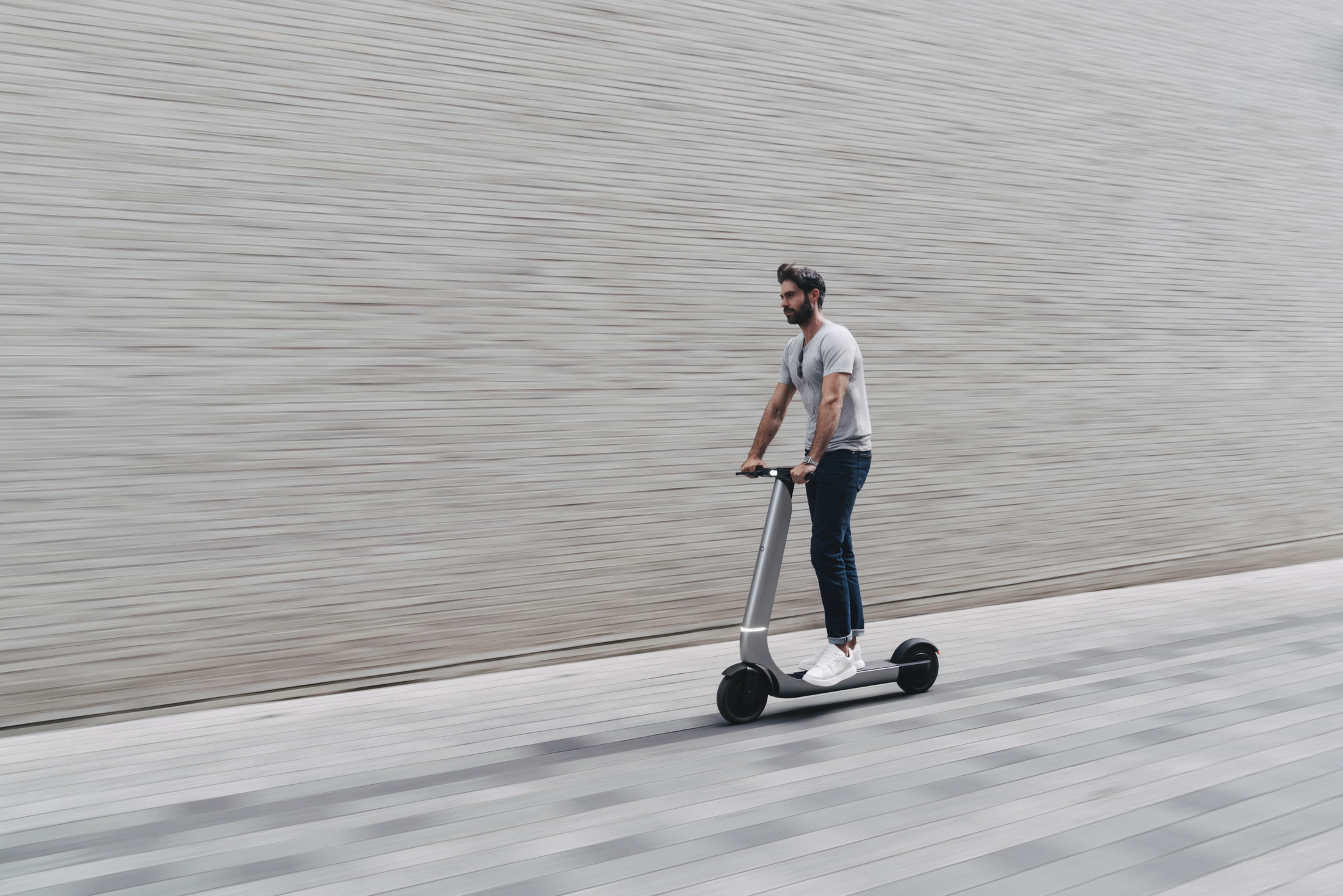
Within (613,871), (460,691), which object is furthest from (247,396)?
(613,871)

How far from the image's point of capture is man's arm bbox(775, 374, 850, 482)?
179 inches

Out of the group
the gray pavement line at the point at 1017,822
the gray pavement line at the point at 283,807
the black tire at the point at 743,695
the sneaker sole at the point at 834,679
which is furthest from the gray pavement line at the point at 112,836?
the sneaker sole at the point at 834,679

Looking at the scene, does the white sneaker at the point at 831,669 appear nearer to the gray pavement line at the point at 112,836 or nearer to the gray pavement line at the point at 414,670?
the gray pavement line at the point at 414,670

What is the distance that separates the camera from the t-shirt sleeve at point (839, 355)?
459 cm

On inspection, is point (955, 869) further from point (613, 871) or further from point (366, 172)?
point (366, 172)

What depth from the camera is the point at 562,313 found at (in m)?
5.49

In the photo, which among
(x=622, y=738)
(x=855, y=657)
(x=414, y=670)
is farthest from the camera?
(x=414, y=670)

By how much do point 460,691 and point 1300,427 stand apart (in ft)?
25.3

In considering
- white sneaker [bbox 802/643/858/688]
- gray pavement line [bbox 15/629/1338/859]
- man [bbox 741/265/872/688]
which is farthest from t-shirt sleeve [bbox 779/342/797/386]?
gray pavement line [bbox 15/629/1338/859]

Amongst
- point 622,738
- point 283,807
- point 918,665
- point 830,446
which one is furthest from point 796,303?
point 283,807

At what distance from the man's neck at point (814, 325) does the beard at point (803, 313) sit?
0.01 meters

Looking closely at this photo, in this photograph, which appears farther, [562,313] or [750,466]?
[562,313]

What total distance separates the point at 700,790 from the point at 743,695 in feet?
2.63

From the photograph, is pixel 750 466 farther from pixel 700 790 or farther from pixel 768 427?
pixel 700 790
